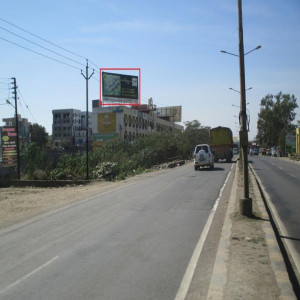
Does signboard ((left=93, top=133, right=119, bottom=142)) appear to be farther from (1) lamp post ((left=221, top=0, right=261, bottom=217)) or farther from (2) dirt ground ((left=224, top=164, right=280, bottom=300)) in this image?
(2) dirt ground ((left=224, top=164, right=280, bottom=300))

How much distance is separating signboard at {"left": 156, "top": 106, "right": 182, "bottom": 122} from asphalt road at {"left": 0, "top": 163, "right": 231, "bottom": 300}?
11671 centimetres

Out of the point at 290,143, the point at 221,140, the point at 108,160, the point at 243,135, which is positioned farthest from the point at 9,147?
the point at 290,143

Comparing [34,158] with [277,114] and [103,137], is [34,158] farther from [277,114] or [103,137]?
[277,114]

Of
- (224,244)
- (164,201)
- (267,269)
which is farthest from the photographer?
(164,201)

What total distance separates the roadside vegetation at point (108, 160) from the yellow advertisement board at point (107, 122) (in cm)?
2958

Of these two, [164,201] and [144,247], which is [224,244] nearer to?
[144,247]

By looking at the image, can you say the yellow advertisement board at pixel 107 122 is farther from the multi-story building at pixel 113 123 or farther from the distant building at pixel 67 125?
the distant building at pixel 67 125

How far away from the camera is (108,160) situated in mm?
42000

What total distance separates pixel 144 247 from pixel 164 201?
→ 6.73 meters

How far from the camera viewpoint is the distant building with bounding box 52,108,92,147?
132 m

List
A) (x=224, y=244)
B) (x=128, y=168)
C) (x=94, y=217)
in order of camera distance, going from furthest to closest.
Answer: (x=128, y=168) → (x=94, y=217) → (x=224, y=244)

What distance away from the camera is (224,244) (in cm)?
747

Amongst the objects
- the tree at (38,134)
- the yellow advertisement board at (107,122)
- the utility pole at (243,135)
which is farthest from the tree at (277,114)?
the utility pole at (243,135)

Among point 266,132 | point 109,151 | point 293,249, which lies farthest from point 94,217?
point 266,132
